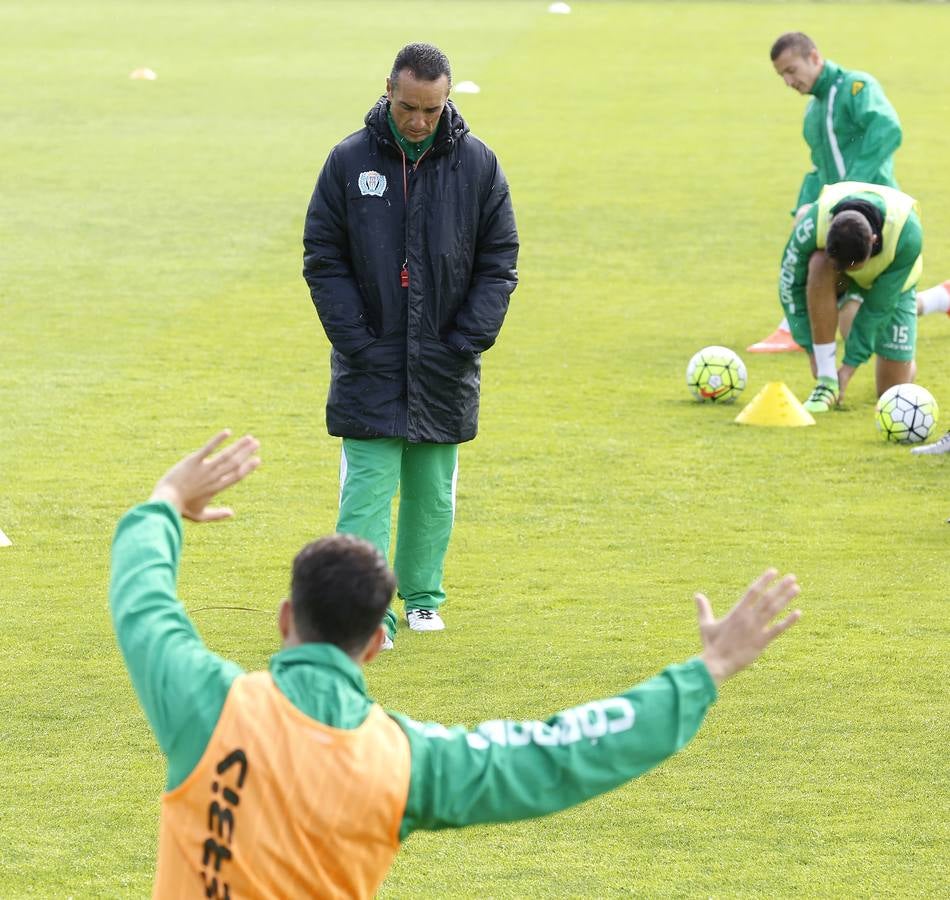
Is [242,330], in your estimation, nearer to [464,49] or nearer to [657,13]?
[464,49]

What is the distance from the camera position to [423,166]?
639 centimetres

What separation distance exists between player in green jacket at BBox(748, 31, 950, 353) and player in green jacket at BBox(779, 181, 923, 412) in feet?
1.67

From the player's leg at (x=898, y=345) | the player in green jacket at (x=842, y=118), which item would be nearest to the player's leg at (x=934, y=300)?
the player in green jacket at (x=842, y=118)

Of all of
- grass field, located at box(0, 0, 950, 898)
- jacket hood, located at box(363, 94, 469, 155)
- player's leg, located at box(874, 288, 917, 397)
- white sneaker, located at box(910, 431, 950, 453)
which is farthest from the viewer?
player's leg, located at box(874, 288, 917, 397)

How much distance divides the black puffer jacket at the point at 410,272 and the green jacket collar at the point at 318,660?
3.58 m

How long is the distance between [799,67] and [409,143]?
5618mm

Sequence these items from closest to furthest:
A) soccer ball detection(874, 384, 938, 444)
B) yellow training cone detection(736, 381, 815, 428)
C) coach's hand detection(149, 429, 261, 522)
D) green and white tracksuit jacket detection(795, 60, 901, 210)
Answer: coach's hand detection(149, 429, 261, 522)
soccer ball detection(874, 384, 938, 444)
yellow training cone detection(736, 381, 815, 428)
green and white tracksuit jacket detection(795, 60, 901, 210)

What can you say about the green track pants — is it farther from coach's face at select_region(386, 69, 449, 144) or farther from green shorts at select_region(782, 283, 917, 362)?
green shorts at select_region(782, 283, 917, 362)

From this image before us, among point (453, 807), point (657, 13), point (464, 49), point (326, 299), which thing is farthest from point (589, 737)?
point (657, 13)

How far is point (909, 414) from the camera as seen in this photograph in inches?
387

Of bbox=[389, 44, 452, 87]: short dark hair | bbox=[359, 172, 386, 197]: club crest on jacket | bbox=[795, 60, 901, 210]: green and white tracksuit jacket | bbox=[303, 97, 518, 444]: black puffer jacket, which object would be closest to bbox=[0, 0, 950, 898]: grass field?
bbox=[303, 97, 518, 444]: black puffer jacket

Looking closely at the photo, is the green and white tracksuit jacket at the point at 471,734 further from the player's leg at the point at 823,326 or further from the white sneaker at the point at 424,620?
the player's leg at the point at 823,326

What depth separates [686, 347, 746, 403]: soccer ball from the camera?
10.8m

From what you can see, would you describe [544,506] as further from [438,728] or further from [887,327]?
[438,728]
